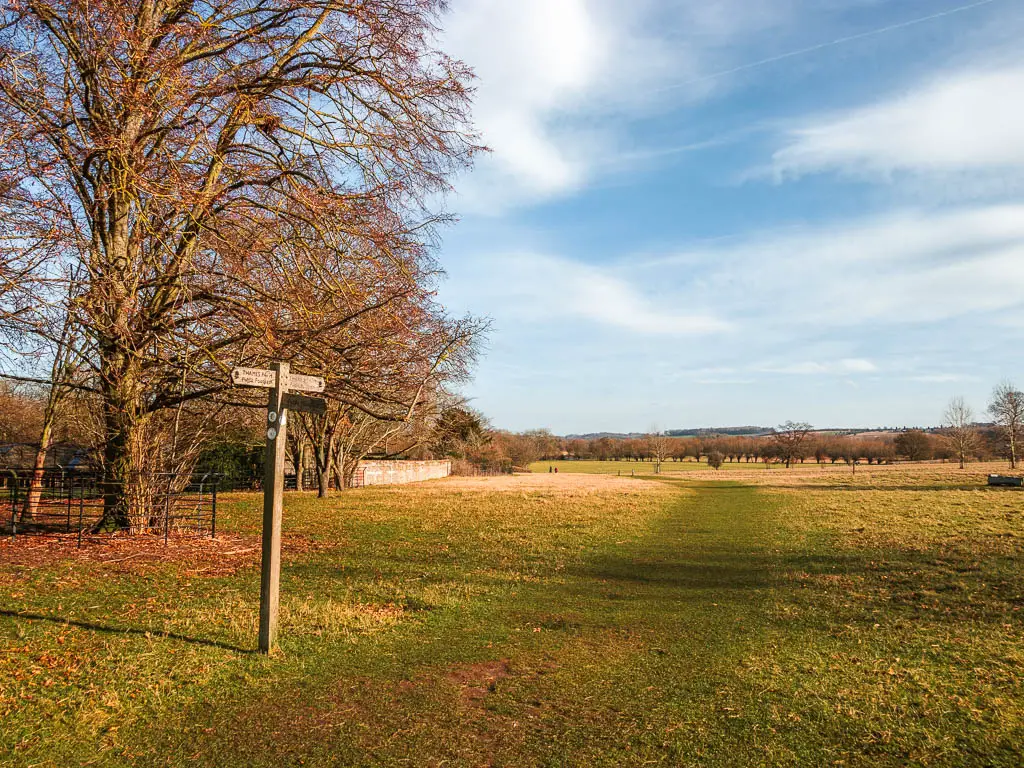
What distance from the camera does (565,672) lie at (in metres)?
5.94

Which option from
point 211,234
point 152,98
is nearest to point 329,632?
point 211,234

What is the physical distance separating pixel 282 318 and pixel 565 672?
334 inches

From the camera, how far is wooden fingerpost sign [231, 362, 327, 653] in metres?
6.02

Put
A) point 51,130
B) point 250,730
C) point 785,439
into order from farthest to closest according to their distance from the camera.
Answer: point 785,439
point 51,130
point 250,730

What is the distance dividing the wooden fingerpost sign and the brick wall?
30.1 metres

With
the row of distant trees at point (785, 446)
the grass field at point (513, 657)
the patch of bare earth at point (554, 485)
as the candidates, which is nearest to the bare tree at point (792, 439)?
the row of distant trees at point (785, 446)

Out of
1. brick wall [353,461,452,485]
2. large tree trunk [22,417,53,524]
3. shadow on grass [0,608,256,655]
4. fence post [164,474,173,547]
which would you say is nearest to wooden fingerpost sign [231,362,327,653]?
shadow on grass [0,608,256,655]

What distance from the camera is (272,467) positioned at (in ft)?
19.9

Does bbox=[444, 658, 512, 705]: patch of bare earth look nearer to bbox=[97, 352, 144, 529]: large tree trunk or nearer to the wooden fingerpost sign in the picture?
the wooden fingerpost sign

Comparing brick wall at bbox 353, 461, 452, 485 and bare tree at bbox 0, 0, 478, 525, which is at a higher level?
bare tree at bbox 0, 0, 478, 525

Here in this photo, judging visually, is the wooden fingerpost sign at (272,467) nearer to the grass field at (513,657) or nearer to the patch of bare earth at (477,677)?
the grass field at (513,657)

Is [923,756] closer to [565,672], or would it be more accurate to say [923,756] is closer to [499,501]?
[565,672]

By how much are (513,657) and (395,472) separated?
36.2 metres

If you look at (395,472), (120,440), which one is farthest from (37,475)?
(395,472)
